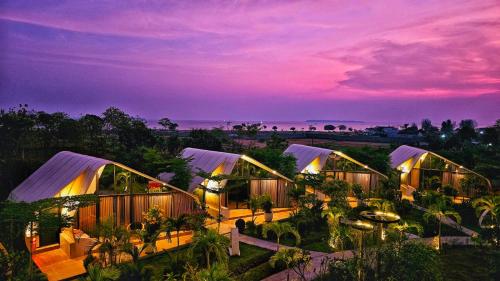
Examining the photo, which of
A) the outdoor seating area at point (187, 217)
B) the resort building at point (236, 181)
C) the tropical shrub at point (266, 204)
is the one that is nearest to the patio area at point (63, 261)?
the outdoor seating area at point (187, 217)

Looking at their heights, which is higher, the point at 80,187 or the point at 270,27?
the point at 270,27

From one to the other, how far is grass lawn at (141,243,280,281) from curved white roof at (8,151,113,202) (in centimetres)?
400

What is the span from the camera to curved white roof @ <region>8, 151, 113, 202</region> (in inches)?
579

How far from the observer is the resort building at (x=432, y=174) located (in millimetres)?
26744

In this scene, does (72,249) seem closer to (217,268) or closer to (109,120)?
(217,268)

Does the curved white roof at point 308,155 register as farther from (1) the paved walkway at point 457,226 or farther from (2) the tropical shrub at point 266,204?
(1) the paved walkway at point 457,226

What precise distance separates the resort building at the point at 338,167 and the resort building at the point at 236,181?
340 cm

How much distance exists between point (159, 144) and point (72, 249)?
25673 mm

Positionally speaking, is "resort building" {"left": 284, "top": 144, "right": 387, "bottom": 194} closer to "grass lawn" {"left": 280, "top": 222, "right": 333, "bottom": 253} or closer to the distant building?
"grass lawn" {"left": 280, "top": 222, "right": 333, "bottom": 253}

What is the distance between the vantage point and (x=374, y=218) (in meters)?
10.7

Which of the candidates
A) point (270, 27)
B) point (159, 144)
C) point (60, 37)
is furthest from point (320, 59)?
point (60, 37)

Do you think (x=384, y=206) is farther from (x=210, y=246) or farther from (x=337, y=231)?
(x=210, y=246)

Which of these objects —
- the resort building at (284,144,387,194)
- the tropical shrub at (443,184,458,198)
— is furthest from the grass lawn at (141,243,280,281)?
the tropical shrub at (443,184,458,198)

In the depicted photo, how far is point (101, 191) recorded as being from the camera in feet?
50.9
